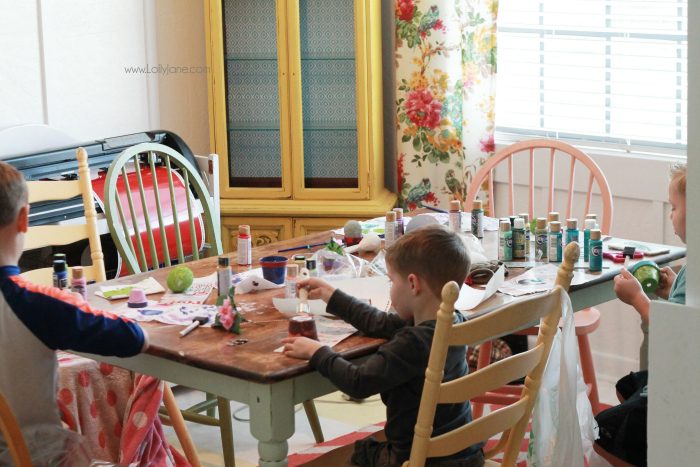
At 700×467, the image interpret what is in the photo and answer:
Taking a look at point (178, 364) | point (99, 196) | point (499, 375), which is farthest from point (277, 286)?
point (99, 196)

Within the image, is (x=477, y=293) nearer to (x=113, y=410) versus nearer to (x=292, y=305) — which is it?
(x=292, y=305)

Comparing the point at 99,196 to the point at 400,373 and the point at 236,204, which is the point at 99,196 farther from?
the point at 400,373

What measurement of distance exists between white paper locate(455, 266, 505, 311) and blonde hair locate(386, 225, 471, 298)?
12.5 inches

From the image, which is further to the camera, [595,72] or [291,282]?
[595,72]

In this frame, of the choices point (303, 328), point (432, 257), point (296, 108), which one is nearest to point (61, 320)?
point (303, 328)

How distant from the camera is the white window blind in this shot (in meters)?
3.75

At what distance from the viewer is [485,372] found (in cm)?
190

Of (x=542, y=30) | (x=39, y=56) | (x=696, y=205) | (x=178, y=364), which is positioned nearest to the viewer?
(x=696, y=205)

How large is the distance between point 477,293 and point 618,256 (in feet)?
1.85

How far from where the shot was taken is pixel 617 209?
3855mm

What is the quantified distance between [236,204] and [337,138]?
0.49 m

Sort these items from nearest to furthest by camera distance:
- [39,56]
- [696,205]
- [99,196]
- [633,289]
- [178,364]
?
[696,205], [178,364], [633,289], [99,196], [39,56]

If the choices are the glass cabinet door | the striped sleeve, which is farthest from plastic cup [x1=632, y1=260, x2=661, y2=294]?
the glass cabinet door

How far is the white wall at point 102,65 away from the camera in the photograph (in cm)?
375
